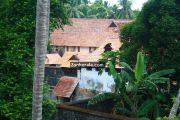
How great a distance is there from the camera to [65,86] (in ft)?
87.8

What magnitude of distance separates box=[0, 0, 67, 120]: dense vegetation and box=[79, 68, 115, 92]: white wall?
10.3m

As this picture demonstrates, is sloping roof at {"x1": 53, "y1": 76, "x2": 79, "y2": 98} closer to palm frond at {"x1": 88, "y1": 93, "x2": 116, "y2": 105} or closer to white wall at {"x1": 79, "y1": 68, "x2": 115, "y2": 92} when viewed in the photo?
white wall at {"x1": 79, "y1": 68, "x2": 115, "y2": 92}

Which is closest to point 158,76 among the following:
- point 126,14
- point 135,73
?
point 135,73

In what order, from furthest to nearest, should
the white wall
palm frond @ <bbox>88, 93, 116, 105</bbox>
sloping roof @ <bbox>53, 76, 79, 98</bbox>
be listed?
1. sloping roof @ <bbox>53, 76, 79, 98</bbox>
2. the white wall
3. palm frond @ <bbox>88, 93, 116, 105</bbox>

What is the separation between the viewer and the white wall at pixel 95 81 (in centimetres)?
2302

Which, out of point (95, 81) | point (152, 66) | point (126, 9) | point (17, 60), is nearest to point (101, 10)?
point (126, 9)

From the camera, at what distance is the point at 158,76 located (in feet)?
50.0

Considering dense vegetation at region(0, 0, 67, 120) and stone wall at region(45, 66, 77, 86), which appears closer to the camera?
dense vegetation at region(0, 0, 67, 120)

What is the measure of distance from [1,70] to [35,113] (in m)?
3.10

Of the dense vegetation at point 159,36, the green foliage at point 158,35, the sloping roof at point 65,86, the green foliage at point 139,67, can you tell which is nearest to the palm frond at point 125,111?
the green foliage at point 139,67

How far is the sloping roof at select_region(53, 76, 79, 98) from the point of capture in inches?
1022

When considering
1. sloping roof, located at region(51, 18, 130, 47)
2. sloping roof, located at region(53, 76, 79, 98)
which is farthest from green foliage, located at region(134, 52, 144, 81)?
sloping roof, located at region(51, 18, 130, 47)

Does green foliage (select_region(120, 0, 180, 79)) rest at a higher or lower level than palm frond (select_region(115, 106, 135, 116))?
higher

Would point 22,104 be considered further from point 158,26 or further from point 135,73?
point 158,26
